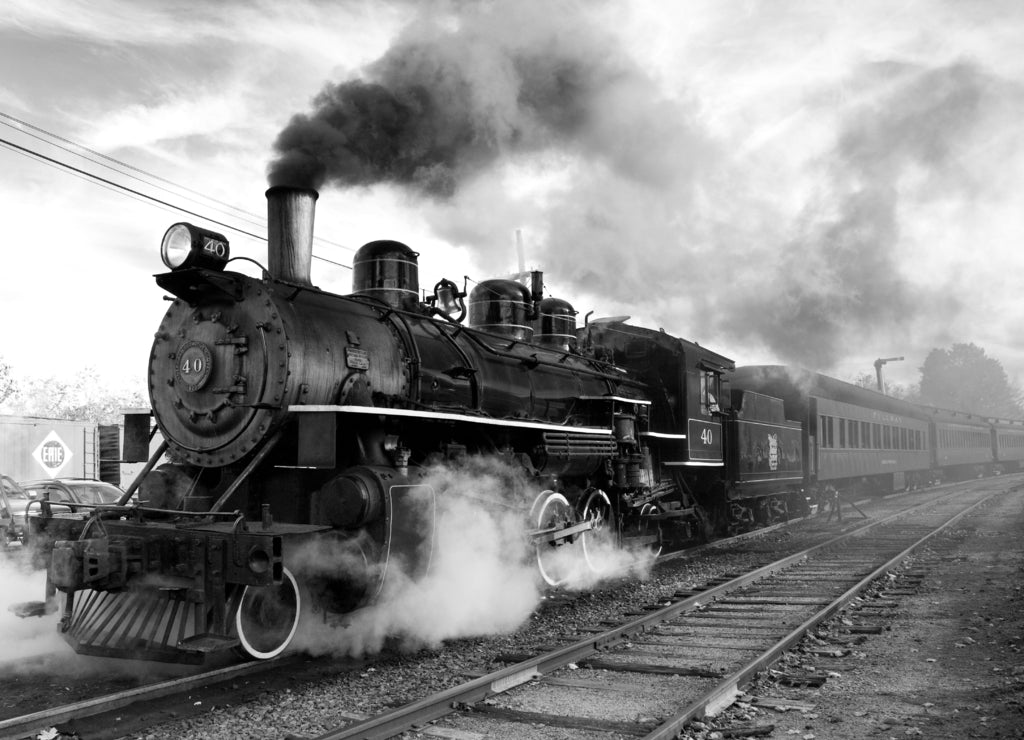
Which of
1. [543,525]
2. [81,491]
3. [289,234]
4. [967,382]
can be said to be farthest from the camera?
[967,382]

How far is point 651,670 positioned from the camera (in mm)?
5215

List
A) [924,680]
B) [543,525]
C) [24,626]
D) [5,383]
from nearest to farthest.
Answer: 1. [924,680]
2. [24,626]
3. [543,525]
4. [5,383]

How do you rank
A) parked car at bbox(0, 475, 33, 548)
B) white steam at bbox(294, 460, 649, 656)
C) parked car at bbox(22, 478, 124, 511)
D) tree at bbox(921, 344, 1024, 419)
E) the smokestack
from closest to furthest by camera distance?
white steam at bbox(294, 460, 649, 656), the smokestack, parked car at bbox(0, 475, 33, 548), parked car at bbox(22, 478, 124, 511), tree at bbox(921, 344, 1024, 419)

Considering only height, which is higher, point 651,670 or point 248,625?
point 248,625

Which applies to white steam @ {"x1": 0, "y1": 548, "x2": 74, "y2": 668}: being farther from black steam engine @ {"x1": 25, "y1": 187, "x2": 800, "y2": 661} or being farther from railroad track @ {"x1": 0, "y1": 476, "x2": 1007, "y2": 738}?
railroad track @ {"x1": 0, "y1": 476, "x2": 1007, "y2": 738}

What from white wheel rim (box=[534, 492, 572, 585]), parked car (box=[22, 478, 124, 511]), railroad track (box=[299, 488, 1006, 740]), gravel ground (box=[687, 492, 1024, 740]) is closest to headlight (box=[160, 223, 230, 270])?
railroad track (box=[299, 488, 1006, 740])

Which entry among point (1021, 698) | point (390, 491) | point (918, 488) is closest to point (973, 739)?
point (1021, 698)

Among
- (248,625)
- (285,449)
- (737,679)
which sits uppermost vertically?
(285,449)

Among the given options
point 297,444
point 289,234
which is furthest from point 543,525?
point 289,234

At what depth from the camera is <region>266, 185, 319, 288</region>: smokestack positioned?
6.45 m

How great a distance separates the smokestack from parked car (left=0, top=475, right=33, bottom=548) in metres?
6.50

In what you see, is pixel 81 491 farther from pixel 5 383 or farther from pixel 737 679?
pixel 5 383

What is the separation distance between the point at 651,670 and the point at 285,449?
9.38ft

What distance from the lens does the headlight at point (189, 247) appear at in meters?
5.80
